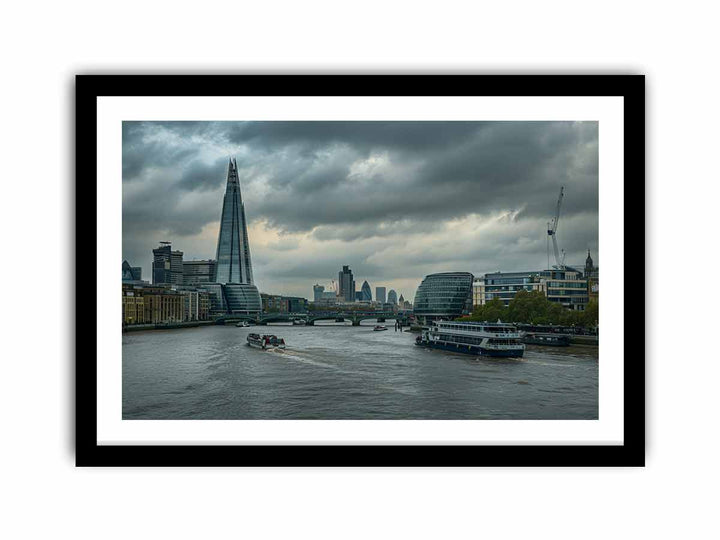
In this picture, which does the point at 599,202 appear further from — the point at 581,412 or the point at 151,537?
the point at 151,537

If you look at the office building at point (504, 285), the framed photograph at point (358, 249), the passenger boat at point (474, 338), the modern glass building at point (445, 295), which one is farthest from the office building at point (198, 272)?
the office building at point (504, 285)

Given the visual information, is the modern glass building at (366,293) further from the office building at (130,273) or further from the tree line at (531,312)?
the office building at (130,273)

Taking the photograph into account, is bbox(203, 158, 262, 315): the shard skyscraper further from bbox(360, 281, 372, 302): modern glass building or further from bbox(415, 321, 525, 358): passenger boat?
bbox(415, 321, 525, 358): passenger boat

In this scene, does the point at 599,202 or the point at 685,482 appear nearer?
the point at 685,482

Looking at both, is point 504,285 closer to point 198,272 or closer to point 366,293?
point 366,293

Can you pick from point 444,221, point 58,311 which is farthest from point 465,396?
point 58,311

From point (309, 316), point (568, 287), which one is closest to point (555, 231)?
point (568, 287)

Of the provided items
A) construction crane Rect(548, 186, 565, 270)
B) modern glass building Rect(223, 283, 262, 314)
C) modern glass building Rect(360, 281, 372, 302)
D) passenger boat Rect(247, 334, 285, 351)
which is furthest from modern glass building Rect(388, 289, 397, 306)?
construction crane Rect(548, 186, 565, 270)
